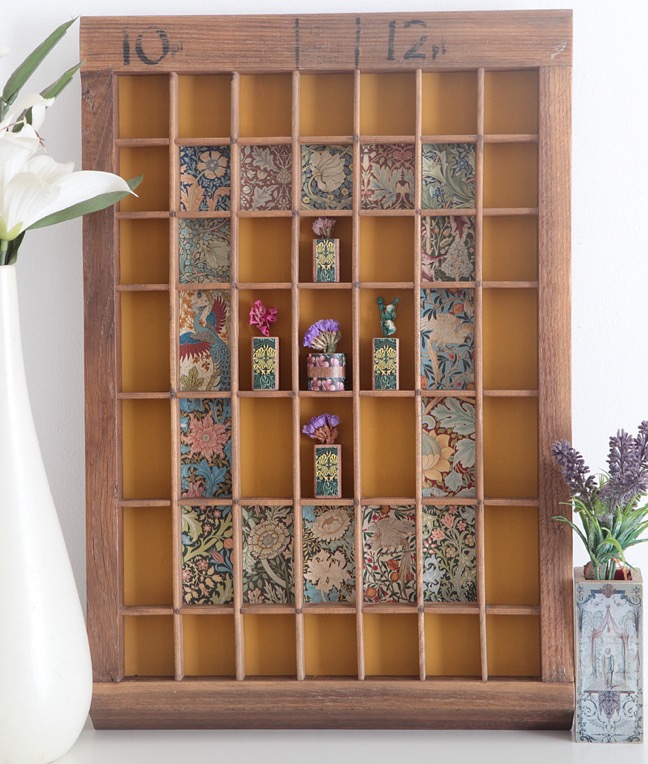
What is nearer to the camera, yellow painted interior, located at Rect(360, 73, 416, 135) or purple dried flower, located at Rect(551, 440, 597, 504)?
purple dried flower, located at Rect(551, 440, 597, 504)

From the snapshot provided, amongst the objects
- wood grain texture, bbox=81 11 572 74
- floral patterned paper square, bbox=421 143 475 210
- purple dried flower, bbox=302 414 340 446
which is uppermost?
wood grain texture, bbox=81 11 572 74

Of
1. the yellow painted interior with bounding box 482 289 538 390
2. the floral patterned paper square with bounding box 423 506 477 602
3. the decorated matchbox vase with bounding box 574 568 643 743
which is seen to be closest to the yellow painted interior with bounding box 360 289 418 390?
the yellow painted interior with bounding box 482 289 538 390

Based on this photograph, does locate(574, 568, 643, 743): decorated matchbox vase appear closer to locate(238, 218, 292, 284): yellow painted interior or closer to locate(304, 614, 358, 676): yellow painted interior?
locate(304, 614, 358, 676): yellow painted interior

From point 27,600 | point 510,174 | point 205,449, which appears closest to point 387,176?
point 510,174

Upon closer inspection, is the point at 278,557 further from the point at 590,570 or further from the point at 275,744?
the point at 590,570

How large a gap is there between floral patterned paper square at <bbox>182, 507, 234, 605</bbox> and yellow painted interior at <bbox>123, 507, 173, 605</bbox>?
33 millimetres

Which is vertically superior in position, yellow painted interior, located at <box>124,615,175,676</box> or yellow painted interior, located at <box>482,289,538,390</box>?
yellow painted interior, located at <box>482,289,538,390</box>

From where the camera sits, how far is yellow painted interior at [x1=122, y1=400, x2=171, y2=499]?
1.41 metres

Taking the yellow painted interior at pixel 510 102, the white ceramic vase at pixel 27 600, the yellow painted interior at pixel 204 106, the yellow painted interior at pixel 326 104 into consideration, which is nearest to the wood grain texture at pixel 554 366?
the yellow painted interior at pixel 510 102

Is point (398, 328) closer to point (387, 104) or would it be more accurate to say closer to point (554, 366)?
point (554, 366)

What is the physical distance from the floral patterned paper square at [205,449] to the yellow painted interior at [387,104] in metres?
0.55

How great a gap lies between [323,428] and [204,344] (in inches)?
10.2

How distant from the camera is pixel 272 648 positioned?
1.40 metres

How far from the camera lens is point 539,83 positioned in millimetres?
1316
